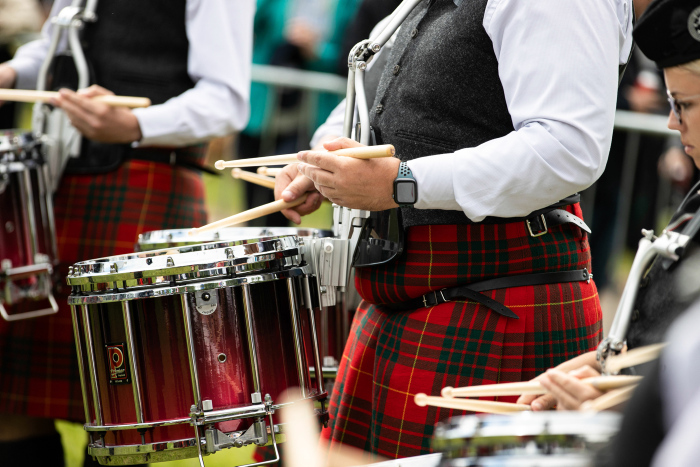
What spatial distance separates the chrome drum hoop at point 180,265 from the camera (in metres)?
1.76

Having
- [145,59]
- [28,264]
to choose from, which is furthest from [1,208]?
[145,59]

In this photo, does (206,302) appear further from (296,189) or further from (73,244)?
(73,244)

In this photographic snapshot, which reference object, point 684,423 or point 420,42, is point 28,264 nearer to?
point 420,42

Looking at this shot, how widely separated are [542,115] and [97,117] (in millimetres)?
1590

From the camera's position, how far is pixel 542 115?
1622mm

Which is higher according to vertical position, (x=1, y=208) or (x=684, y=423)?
(x=1, y=208)

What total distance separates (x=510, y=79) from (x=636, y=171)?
11.1ft

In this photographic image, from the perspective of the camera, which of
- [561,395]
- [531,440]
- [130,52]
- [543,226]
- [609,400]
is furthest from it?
[130,52]

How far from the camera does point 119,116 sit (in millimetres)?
2695

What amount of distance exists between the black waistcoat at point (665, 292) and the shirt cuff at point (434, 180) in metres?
0.46

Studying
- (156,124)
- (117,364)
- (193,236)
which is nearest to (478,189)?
(117,364)

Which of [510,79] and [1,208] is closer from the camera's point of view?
[510,79]

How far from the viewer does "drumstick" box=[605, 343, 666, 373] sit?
1.20 m

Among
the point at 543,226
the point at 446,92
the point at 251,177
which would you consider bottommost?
the point at 543,226
